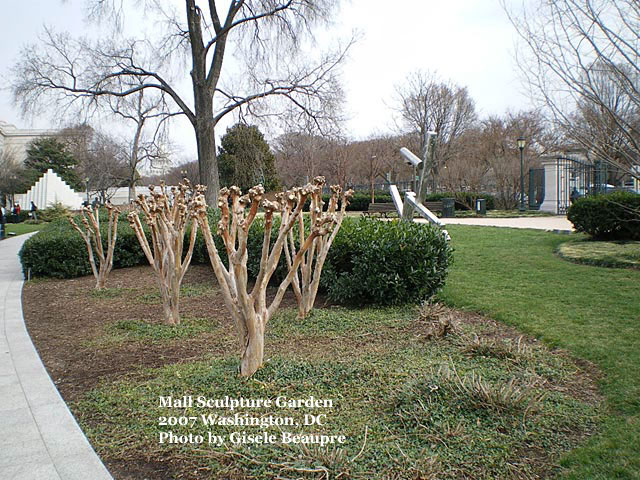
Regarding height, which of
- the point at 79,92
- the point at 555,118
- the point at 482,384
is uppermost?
the point at 79,92

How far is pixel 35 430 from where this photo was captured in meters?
3.28

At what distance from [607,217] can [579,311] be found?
5830 mm

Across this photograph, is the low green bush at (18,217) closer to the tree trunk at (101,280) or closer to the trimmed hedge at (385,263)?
the tree trunk at (101,280)

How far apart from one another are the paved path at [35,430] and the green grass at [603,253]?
8044 millimetres

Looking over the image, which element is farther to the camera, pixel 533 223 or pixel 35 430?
pixel 533 223

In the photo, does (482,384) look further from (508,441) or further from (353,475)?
(353,475)

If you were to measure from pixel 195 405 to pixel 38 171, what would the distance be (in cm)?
5664

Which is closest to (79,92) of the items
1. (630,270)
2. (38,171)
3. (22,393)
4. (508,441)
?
(22,393)

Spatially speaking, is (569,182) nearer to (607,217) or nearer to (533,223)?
(533,223)

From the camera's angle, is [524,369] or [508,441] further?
[524,369]

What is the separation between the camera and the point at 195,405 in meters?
3.48

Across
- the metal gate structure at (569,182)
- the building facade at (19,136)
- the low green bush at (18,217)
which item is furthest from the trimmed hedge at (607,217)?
the building facade at (19,136)

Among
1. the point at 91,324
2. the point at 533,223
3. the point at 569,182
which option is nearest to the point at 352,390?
the point at 91,324

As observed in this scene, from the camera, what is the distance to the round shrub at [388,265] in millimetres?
6305
